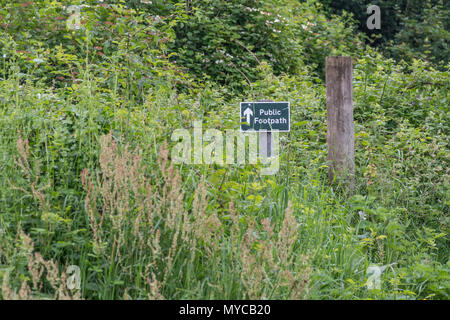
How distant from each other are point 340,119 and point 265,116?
2.93ft

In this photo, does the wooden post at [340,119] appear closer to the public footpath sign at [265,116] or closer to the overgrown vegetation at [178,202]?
the overgrown vegetation at [178,202]

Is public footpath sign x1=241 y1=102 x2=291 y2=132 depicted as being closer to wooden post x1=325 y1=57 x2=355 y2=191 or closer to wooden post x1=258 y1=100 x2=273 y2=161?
wooden post x1=258 y1=100 x2=273 y2=161

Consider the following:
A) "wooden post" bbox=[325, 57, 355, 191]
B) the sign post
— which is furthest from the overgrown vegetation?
the sign post

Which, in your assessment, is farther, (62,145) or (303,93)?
(303,93)

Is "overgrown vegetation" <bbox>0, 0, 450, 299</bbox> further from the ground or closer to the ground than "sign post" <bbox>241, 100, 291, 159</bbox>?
closer to the ground

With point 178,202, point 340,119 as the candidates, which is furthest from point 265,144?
point 178,202

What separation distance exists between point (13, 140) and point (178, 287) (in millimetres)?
1445

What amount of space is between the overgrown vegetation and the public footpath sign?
0.34 m

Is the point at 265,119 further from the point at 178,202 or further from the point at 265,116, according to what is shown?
the point at 178,202

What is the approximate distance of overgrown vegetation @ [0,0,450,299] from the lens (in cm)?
303

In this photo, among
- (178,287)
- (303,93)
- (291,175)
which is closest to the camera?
(178,287)

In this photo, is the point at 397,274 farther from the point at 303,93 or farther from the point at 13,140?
the point at 303,93
